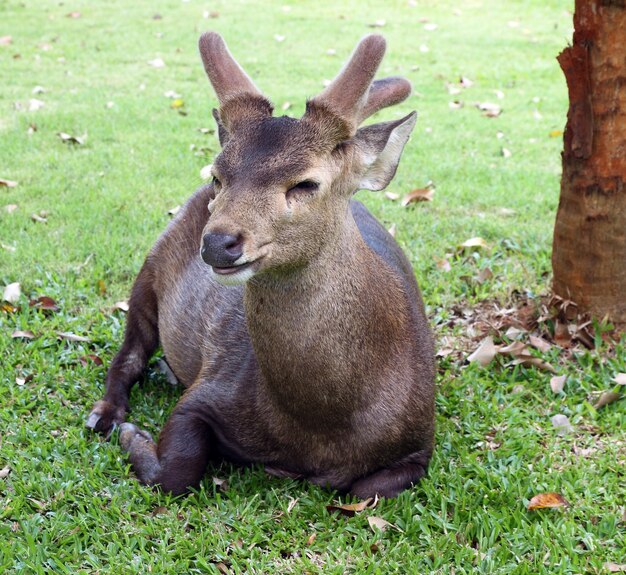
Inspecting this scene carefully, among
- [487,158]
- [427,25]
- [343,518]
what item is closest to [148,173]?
[487,158]

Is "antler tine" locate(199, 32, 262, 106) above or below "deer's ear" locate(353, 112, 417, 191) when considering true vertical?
above

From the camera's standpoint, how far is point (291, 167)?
3.09 metres

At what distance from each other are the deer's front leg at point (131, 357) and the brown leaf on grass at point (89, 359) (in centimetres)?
18

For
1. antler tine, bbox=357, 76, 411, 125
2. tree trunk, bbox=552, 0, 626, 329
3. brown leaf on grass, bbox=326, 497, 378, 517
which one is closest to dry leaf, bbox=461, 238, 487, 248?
tree trunk, bbox=552, 0, 626, 329

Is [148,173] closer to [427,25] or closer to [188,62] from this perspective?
[188,62]

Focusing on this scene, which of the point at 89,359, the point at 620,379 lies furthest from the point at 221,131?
the point at 620,379

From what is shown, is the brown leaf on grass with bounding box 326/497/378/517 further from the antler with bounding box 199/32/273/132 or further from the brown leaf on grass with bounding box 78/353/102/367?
the brown leaf on grass with bounding box 78/353/102/367

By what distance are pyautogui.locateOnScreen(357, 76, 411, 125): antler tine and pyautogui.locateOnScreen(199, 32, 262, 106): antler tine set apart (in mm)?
422

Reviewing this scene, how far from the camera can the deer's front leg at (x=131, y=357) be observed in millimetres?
4191

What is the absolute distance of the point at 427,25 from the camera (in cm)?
1301

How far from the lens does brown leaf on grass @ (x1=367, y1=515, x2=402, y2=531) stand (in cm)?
346

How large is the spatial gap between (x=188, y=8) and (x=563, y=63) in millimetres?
10364

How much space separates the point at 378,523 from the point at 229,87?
1772 millimetres

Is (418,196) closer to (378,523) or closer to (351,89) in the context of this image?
(351,89)
